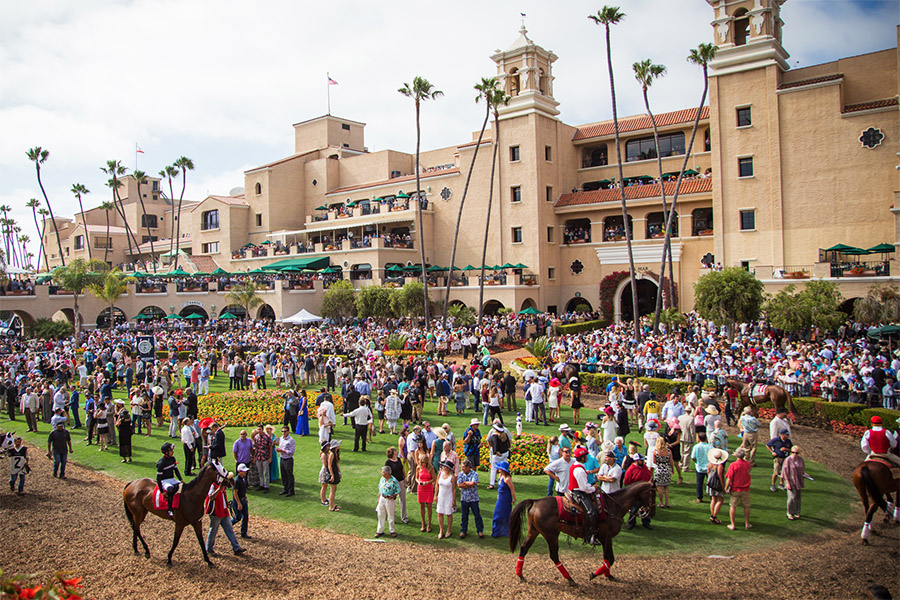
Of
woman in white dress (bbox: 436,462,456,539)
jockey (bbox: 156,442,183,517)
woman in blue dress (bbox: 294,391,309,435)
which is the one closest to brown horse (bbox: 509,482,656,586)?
woman in white dress (bbox: 436,462,456,539)

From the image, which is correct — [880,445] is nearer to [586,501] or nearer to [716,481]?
[716,481]

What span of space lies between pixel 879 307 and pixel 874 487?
16.8 m

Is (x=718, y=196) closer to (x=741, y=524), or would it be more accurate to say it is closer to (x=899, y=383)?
(x=899, y=383)

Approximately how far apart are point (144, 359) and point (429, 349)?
484 inches

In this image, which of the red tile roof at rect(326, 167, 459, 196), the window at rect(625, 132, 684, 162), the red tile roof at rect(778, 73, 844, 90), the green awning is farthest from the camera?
the red tile roof at rect(326, 167, 459, 196)

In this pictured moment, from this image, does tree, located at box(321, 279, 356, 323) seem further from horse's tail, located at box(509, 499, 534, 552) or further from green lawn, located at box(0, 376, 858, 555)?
horse's tail, located at box(509, 499, 534, 552)

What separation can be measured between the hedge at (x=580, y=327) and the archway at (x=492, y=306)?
5.65 metres

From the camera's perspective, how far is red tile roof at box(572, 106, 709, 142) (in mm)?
37969

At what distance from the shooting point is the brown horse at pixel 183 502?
930 cm

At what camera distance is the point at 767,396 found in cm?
1720

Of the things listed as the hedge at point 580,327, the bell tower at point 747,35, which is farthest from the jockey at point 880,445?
the bell tower at point 747,35

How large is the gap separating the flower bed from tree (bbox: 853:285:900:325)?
797 inches

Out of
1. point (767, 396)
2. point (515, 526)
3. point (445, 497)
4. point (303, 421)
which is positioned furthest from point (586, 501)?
point (767, 396)

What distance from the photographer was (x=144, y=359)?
24.8m
